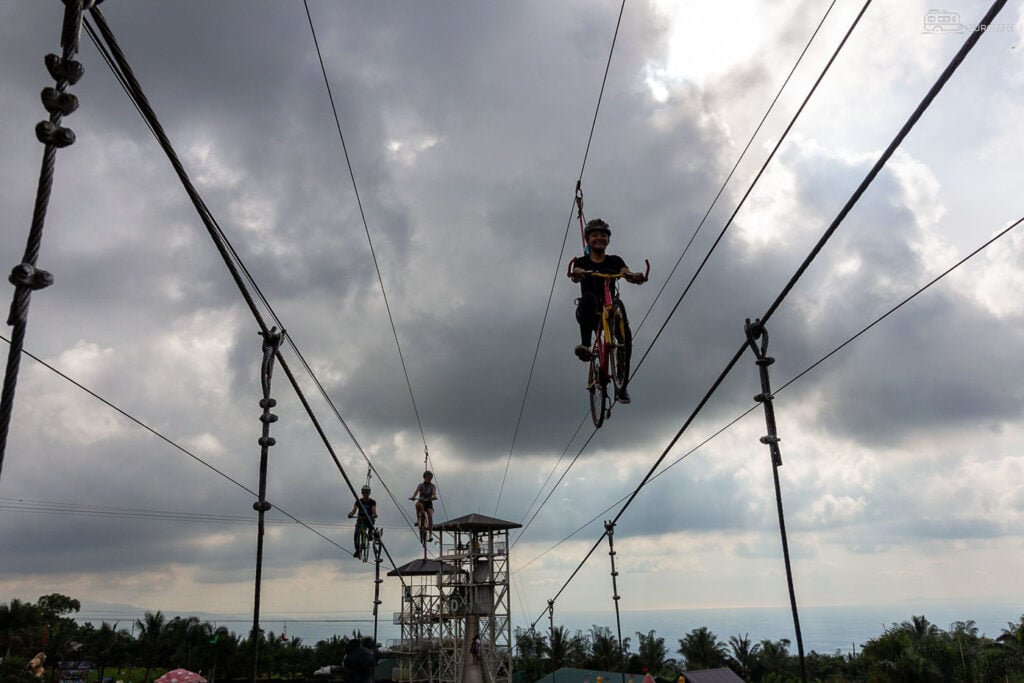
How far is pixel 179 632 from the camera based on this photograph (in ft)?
232

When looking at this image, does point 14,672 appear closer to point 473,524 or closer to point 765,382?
point 473,524

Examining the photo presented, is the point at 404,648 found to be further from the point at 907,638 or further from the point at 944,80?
the point at 944,80

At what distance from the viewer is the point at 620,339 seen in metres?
9.26

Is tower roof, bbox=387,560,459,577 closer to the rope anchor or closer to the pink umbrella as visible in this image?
the pink umbrella

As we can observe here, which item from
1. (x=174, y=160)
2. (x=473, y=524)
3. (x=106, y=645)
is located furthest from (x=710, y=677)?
(x=106, y=645)

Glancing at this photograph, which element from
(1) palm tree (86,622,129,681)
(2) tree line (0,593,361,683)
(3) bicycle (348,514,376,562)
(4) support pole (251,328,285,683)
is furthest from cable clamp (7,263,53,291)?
(1) palm tree (86,622,129,681)

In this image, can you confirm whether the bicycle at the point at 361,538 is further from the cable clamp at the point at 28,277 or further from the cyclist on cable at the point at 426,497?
the cable clamp at the point at 28,277

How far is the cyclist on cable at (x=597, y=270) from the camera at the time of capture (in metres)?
9.50

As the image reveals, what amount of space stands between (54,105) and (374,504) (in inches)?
801

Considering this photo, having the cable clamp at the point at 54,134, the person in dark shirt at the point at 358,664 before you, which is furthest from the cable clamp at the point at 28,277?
the person in dark shirt at the point at 358,664

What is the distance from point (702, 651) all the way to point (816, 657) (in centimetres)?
1031

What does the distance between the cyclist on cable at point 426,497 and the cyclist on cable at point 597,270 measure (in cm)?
1631

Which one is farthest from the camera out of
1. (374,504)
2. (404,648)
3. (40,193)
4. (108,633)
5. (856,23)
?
(108,633)

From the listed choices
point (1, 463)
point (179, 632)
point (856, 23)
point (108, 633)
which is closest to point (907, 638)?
point (856, 23)
